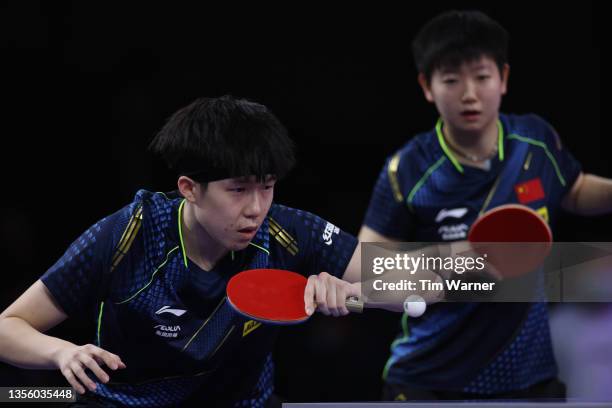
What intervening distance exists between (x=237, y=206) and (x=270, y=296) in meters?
0.25

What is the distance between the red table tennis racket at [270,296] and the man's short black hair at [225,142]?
24 centimetres

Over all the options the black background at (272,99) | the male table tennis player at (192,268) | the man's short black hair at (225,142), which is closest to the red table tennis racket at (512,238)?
the male table tennis player at (192,268)

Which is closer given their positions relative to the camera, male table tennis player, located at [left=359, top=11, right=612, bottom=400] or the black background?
male table tennis player, located at [left=359, top=11, right=612, bottom=400]

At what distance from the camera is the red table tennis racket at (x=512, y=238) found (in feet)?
9.85

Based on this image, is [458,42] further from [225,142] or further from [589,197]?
[225,142]

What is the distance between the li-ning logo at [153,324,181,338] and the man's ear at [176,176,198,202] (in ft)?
1.09

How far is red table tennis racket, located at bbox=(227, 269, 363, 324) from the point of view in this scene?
2297mm

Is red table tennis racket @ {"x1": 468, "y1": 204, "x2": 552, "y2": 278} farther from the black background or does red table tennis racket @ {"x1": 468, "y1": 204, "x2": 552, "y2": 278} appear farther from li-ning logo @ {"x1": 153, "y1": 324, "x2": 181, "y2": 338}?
the black background

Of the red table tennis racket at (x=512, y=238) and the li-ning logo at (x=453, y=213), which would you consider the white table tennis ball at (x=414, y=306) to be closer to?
the red table tennis racket at (x=512, y=238)

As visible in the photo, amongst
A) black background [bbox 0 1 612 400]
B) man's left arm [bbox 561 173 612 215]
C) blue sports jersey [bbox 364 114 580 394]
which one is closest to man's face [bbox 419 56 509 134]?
blue sports jersey [bbox 364 114 580 394]

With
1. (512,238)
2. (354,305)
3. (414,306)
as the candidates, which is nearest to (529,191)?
(512,238)

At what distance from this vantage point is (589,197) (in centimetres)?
340

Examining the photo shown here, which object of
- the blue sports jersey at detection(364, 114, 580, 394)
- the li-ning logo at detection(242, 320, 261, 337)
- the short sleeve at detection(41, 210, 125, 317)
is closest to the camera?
the short sleeve at detection(41, 210, 125, 317)

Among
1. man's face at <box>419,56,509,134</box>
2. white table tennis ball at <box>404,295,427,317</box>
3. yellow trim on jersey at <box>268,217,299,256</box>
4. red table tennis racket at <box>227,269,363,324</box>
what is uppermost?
man's face at <box>419,56,509,134</box>
